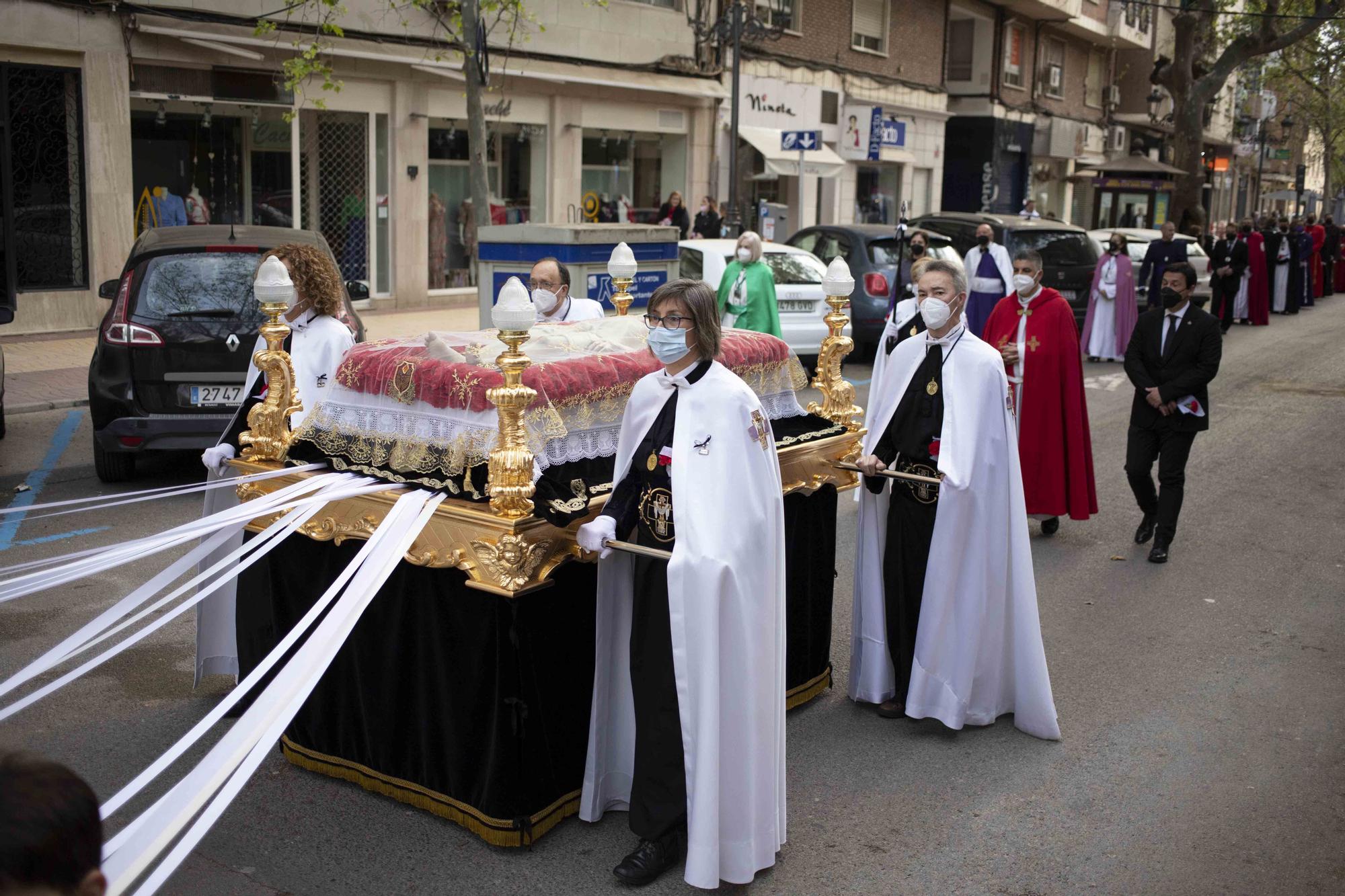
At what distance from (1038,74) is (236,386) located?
3650 cm

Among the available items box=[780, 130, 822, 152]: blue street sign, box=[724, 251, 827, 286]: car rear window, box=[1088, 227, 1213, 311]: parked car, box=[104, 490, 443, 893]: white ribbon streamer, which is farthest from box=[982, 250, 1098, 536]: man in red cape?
box=[1088, 227, 1213, 311]: parked car

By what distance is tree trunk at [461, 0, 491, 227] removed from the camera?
49.5 ft

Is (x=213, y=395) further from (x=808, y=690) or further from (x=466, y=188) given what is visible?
(x=466, y=188)

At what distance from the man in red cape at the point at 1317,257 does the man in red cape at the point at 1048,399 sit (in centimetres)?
2317

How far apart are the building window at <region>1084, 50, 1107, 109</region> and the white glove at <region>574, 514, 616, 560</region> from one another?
1808 inches

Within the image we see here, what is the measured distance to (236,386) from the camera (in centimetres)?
899

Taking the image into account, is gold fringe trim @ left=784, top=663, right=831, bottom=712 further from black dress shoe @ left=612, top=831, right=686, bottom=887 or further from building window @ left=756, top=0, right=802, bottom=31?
building window @ left=756, top=0, right=802, bottom=31

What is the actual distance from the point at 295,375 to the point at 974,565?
2.85 metres

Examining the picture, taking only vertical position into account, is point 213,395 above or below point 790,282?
below

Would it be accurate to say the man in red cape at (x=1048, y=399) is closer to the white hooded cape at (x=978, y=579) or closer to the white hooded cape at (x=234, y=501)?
the white hooded cape at (x=978, y=579)

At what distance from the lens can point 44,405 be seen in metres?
11.8

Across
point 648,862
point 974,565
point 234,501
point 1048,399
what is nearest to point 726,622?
point 648,862

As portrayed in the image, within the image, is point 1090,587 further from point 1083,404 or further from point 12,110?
point 12,110

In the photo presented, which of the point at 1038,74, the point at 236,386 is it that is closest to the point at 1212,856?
the point at 236,386
